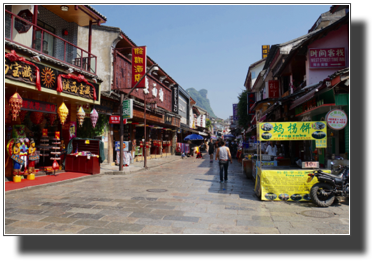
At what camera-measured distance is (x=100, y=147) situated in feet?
41.3

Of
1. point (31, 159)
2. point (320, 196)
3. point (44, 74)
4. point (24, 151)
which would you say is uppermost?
point (44, 74)

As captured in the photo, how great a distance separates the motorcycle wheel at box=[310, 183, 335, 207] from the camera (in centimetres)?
662

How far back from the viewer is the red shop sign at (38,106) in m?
9.79

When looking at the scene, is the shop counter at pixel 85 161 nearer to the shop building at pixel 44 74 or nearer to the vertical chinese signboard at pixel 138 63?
the shop building at pixel 44 74

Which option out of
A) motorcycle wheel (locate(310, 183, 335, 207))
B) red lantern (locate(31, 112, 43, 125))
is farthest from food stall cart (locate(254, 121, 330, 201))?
red lantern (locate(31, 112, 43, 125))

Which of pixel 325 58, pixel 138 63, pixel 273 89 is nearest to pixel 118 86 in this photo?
pixel 138 63

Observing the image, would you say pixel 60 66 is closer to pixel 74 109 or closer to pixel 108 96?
pixel 74 109

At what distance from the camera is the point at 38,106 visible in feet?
34.0

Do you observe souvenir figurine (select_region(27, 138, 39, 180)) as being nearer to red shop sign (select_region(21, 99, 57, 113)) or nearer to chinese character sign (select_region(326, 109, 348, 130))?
red shop sign (select_region(21, 99, 57, 113))

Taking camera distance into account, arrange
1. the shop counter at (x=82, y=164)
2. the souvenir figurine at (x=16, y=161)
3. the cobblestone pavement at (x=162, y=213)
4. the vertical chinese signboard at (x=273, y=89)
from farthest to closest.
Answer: the vertical chinese signboard at (x=273, y=89) < the shop counter at (x=82, y=164) < the souvenir figurine at (x=16, y=161) < the cobblestone pavement at (x=162, y=213)

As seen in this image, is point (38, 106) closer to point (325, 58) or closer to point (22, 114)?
point (22, 114)

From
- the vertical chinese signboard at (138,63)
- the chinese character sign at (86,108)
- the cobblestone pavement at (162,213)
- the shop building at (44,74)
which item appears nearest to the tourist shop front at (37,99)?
the shop building at (44,74)

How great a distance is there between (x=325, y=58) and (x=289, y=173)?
791cm

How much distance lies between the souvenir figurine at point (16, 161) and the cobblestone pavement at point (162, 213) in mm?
1419
